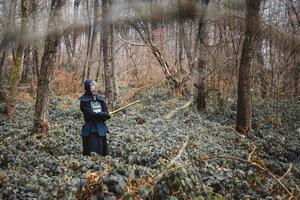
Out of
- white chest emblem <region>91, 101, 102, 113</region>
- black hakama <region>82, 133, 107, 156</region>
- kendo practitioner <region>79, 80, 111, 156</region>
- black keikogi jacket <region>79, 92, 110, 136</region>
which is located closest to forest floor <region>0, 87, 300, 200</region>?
black hakama <region>82, 133, 107, 156</region>

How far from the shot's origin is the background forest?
1909mm

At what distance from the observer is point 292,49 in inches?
72.2

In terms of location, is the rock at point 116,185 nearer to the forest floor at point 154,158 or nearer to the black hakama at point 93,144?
the forest floor at point 154,158

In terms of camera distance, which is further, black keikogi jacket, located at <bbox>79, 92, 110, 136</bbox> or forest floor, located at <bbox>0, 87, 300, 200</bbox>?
black keikogi jacket, located at <bbox>79, 92, 110, 136</bbox>

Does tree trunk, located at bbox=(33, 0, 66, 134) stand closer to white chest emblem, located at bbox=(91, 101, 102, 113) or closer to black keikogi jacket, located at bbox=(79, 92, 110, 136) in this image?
black keikogi jacket, located at bbox=(79, 92, 110, 136)

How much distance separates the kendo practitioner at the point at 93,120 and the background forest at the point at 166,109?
0.55 m

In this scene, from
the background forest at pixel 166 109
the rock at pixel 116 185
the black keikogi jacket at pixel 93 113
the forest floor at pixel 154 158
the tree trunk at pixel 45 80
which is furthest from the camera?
the tree trunk at pixel 45 80

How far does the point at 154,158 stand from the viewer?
7.09m

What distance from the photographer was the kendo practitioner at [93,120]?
23.6 ft

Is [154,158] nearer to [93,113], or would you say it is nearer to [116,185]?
[93,113]

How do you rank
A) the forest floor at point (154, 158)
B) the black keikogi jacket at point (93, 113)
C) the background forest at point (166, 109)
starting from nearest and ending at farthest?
the background forest at point (166, 109)
the forest floor at point (154, 158)
the black keikogi jacket at point (93, 113)

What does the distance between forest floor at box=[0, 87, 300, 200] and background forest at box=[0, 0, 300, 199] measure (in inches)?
0.9

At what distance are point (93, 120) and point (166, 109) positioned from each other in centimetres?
691

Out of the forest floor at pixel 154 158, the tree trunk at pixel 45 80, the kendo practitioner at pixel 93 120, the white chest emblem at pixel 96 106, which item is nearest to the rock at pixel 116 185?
the forest floor at pixel 154 158
